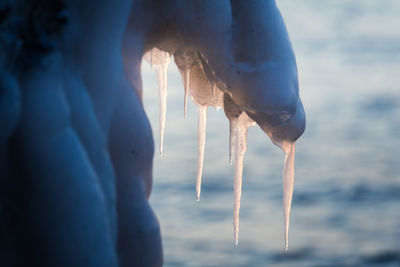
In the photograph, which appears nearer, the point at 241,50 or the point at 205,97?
the point at 241,50

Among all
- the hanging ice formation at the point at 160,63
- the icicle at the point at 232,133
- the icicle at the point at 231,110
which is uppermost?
the hanging ice formation at the point at 160,63

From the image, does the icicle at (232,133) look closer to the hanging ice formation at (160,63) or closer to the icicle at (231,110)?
the icicle at (231,110)

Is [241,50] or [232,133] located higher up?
[241,50]

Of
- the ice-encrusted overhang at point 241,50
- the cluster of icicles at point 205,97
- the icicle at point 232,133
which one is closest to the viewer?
the ice-encrusted overhang at point 241,50

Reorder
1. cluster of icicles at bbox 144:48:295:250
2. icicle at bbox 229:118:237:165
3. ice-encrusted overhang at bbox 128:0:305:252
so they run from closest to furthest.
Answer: ice-encrusted overhang at bbox 128:0:305:252
cluster of icicles at bbox 144:48:295:250
icicle at bbox 229:118:237:165

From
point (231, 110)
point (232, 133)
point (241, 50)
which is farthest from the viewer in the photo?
point (232, 133)

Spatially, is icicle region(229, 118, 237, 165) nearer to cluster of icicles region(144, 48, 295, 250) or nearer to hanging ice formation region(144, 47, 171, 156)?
cluster of icicles region(144, 48, 295, 250)

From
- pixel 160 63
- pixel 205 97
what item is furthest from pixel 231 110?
pixel 160 63

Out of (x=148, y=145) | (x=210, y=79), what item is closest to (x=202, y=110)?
(x=210, y=79)

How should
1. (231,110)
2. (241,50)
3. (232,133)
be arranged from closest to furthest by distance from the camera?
(241,50)
(231,110)
(232,133)

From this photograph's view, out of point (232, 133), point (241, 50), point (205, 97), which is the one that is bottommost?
point (232, 133)

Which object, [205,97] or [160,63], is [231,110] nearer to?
[205,97]

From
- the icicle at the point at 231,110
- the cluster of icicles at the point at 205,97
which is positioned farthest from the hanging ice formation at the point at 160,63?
the icicle at the point at 231,110

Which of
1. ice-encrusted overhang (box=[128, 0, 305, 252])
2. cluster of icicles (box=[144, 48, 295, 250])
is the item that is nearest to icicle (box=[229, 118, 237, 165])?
cluster of icicles (box=[144, 48, 295, 250])
